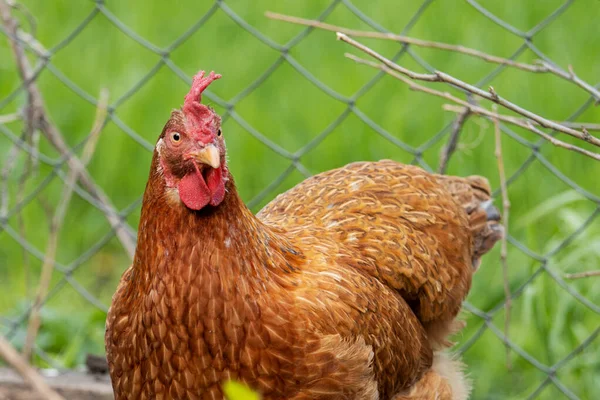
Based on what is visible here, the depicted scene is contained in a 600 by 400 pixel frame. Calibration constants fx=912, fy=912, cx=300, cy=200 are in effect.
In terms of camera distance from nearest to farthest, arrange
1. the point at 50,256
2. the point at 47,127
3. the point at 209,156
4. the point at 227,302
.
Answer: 1. the point at 50,256
2. the point at 209,156
3. the point at 227,302
4. the point at 47,127

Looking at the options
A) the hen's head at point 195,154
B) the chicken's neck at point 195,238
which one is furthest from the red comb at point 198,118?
the chicken's neck at point 195,238

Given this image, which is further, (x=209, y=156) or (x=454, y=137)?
(x=454, y=137)

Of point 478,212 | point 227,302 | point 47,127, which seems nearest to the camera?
point 227,302

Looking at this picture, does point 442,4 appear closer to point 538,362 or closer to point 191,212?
point 538,362

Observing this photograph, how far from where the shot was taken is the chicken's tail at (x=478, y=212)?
10.1 ft

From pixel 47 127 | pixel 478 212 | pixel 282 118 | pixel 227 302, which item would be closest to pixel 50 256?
pixel 227 302

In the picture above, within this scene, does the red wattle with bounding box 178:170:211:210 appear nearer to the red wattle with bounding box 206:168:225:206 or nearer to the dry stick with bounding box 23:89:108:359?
the red wattle with bounding box 206:168:225:206

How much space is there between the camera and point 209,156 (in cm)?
198

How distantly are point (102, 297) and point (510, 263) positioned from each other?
186 centimetres

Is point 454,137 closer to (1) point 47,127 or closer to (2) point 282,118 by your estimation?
(2) point 282,118

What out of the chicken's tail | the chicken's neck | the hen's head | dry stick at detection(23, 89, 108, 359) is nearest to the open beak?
the hen's head

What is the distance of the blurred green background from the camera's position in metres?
3.79

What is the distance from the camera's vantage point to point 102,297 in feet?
13.9

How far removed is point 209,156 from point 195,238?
0.24 metres
